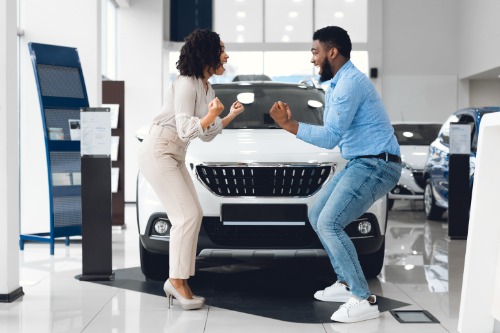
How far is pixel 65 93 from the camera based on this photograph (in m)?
6.93

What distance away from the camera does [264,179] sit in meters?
4.68

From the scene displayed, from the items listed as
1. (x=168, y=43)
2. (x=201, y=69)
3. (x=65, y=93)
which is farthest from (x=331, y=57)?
(x=168, y=43)

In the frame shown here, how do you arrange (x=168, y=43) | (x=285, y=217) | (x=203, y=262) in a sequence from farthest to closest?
1. (x=168, y=43)
2. (x=203, y=262)
3. (x=285, y=217)

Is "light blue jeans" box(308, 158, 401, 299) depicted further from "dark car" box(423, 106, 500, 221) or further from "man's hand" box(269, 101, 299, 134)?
"dark car" box(423, 106, 500, 221)

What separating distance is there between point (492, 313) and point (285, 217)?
2117 mm

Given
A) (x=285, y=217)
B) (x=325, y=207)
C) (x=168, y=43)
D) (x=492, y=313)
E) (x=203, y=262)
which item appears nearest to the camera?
(x=492, y=313)

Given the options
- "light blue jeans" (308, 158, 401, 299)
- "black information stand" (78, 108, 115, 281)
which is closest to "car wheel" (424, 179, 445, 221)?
"black information stand" (78, 108, 115, 281)

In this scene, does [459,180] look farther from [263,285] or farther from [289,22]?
[289,22]

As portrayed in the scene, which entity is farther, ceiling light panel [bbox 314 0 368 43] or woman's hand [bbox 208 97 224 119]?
ceiling light panel [bbox 314 0 368 43]

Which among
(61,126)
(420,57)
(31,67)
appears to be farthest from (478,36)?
(61,126)

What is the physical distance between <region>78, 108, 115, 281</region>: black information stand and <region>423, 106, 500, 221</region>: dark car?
451cm

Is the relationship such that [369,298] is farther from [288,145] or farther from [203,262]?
[203,262]

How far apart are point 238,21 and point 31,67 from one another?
1117 centimetres

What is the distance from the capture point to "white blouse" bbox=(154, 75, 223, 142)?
4.07 metres
